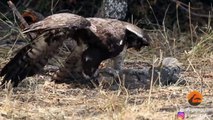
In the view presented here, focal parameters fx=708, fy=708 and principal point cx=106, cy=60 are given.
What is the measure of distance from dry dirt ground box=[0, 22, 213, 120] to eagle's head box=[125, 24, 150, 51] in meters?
0.42

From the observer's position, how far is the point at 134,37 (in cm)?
626

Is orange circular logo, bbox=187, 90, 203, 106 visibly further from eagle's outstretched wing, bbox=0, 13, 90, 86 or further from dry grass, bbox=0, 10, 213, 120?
eagle's outstretched wing, bbox=0, 13, 90, 86

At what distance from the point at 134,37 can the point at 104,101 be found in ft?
3.88

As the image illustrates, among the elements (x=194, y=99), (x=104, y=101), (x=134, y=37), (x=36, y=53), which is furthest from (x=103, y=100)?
(x=134, y=37)

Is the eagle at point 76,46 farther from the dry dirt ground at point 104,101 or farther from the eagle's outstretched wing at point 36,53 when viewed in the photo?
the dry dirt ground at point 104,101

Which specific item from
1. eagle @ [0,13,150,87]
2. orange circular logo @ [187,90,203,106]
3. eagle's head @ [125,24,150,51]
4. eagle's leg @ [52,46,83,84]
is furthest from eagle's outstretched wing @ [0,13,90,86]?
orange circular logo @ [187,90,203,106]

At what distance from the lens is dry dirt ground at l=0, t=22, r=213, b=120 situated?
487cm

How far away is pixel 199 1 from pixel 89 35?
3847 millimetres

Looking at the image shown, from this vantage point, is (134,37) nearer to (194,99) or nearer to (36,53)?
(36,53)

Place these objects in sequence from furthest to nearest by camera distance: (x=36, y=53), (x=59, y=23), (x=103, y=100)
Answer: (x=36, y=53) < (x=59, y=23) < (x=103, y=100)

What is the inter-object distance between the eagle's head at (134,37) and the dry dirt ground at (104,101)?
0.42 metres

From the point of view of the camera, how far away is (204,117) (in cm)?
480

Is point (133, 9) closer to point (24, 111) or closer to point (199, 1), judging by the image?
point (199, 1)

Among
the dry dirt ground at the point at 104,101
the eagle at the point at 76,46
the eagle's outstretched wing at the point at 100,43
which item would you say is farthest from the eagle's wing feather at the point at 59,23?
the dry dirt ground at the point at 104,101
